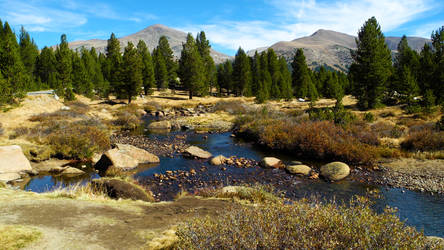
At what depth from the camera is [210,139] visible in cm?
2822

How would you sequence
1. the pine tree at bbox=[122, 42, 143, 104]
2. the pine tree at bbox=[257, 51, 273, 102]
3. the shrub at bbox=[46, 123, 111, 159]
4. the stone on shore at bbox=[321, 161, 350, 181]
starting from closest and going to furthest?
1. the stone on shore at bbox=[321, 161, 350, 181]
2. the shrub at bbox=[46, 123, 111, 159]
3. the pine tree at bbox=[122, 42, 143, 104]
4. the pine tree at bbox=[257, 51, 273, 102]

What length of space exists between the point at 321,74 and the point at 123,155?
6973 centimetres

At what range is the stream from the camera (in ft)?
36.3

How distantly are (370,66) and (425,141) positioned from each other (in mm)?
19798

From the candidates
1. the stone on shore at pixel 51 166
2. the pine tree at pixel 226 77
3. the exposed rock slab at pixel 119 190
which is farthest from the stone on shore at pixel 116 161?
the pine tree at pixel 226 77

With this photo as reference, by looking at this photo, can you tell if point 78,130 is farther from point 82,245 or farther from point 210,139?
point 82,245

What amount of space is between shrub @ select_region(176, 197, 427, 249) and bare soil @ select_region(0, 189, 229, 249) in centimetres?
151

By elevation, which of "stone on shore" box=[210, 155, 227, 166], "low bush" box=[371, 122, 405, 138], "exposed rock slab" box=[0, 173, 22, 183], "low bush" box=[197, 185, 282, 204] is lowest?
"stone on shore" box=[210, 155, 227, 166]

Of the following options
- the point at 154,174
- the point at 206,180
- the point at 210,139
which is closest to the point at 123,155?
the point at 154,174

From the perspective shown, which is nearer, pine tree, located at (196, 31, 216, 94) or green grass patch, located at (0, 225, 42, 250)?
green grass patch, located at (0, 225, 42, 250)

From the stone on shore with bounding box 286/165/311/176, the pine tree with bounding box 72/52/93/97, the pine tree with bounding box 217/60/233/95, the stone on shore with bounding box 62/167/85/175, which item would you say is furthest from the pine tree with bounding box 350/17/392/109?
the pine tree with bounding box 72/52/93/97

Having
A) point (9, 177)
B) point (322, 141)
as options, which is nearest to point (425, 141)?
point (322, 141)

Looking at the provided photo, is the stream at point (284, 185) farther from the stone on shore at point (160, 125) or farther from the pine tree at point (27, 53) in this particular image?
the pine tree at point (27, 53)

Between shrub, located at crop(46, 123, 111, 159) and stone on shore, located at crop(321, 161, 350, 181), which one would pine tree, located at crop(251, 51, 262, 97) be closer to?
shrub, located at crop(46, 123, 111, 159)
